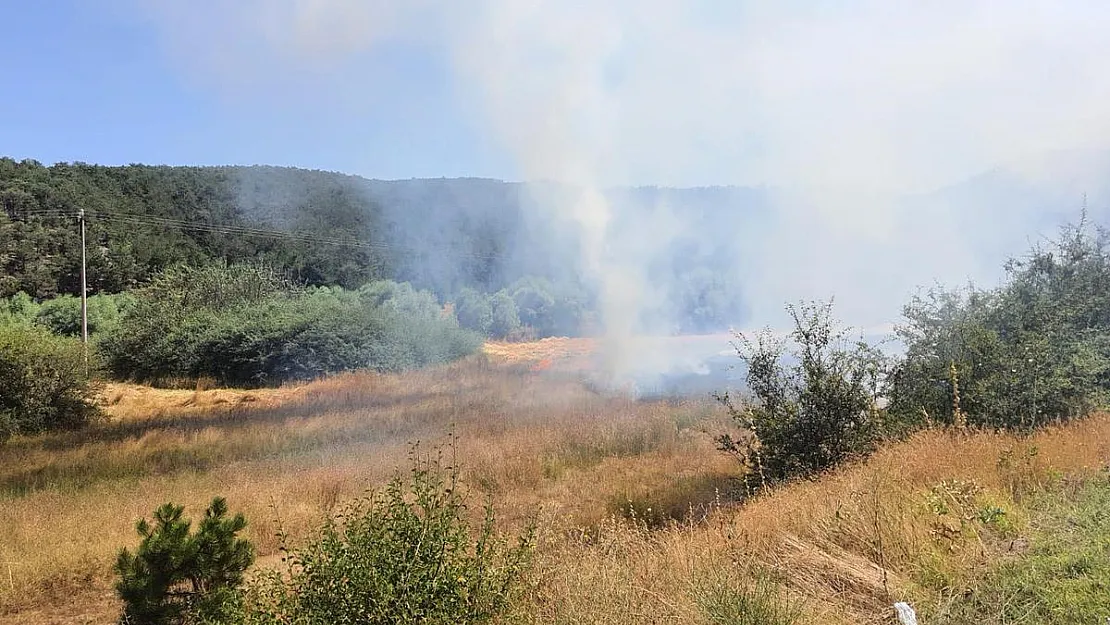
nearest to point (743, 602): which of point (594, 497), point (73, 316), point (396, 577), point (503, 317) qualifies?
point (396, 577)

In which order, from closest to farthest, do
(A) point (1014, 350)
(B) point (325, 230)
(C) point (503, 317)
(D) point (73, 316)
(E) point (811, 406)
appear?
(E) point (811, 406) < (A) point (1014, 350) < (D) point (73, 316) < (C) point (503, 317) < (B) point (325, 230)

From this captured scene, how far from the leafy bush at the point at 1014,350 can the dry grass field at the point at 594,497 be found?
25.8 inches

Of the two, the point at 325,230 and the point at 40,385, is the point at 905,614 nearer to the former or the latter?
the point at 40,385

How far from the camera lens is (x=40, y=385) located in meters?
14.8

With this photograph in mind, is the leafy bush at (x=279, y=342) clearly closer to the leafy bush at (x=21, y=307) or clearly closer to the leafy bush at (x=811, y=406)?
the leafy bush at (x=21, y=307)

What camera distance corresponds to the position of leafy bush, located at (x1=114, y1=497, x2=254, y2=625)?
12.2ft

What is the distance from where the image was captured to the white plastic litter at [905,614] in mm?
3047

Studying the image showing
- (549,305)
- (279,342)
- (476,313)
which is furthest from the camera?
(476,313)

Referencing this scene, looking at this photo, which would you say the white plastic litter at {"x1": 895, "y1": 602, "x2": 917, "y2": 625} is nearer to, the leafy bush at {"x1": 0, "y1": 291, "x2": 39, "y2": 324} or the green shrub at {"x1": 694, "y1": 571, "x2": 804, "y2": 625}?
the green shrub at {"x1": 694, "y1": 571, "x2": 804, "y2": 625}

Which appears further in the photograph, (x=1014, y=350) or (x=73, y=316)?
(x=73, y=316)

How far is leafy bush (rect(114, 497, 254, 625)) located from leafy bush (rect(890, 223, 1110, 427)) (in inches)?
277

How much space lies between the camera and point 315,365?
23688 mm

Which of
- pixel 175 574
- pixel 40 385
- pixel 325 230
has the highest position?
pixel 325 230

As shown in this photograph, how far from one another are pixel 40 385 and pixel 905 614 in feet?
59.4
